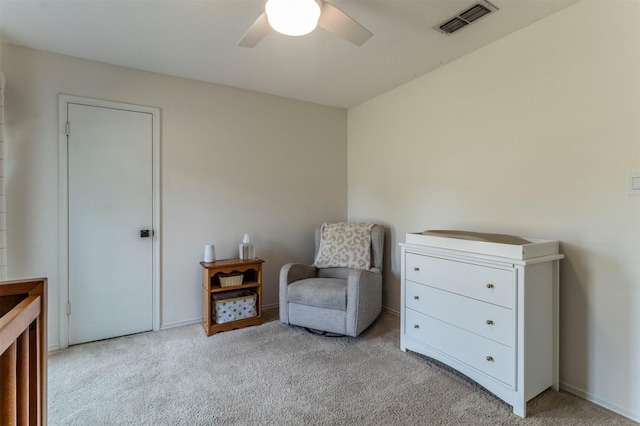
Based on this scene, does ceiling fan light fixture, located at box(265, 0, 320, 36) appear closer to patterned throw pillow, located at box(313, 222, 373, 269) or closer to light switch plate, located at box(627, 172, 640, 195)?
light switch plate, located at box(627, 172, 640, 195)

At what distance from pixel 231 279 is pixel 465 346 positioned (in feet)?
6.56

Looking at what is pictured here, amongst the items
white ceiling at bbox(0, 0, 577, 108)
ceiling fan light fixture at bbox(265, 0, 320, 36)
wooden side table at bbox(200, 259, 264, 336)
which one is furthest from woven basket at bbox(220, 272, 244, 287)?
ceiling fan light fixture at bbox(265, 0, 320, 36)

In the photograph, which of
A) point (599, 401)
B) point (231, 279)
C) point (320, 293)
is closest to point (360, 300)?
point (320, 293)

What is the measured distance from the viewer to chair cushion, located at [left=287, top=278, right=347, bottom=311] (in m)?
2.66

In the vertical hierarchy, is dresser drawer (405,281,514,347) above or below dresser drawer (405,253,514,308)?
below

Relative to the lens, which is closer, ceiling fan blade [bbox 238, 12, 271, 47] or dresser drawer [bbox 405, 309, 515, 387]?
ceiling fan blade [bbox 238, 12, 271, 47]

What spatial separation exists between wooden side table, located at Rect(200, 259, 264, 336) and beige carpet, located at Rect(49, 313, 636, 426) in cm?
18

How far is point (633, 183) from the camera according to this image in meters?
1.70

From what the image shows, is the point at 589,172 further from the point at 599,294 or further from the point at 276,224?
the point at 276,224

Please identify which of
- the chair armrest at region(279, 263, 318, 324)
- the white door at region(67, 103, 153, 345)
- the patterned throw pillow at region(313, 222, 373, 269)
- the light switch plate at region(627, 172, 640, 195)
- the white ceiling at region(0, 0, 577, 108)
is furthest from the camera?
the patterned throw pillow at region(313, 222, 373, 269)

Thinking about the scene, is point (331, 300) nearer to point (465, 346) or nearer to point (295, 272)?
point (295, 272)

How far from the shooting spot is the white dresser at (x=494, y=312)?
173 cm

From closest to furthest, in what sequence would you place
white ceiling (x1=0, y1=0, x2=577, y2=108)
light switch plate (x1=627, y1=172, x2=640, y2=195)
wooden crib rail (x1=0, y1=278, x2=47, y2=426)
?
wooden crib rail (x1=0, y1=278, x2=47, y2=426) < light switch plate (x1=627, y1=172, x2=640, y2=195) < white ceiling (x1=0, y1=0, x2=577, y2=108)

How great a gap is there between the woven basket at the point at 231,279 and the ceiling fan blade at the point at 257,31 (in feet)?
6.40
